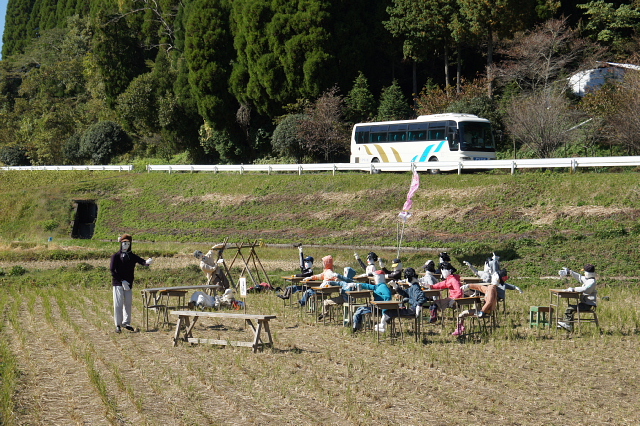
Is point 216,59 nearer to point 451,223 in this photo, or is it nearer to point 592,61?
point 592,61

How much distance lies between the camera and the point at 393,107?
134 ft

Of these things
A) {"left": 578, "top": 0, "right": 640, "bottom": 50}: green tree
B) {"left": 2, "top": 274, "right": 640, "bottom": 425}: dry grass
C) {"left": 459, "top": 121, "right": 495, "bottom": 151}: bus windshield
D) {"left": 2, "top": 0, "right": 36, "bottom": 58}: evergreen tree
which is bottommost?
{"left": 2, "top": 274, "right": 640, "bottom": 425}: dry grass

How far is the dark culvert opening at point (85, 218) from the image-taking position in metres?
36.7

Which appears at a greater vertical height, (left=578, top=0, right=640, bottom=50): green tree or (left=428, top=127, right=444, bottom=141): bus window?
(left=578, top=0, right=640, bottom=50): green tree

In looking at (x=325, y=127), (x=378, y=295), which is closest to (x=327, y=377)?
(x=378, y=295)

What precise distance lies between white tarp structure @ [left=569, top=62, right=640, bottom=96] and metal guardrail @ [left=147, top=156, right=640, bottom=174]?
9.82 m

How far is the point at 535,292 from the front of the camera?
55.3 feet

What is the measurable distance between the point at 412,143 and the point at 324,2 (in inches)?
481

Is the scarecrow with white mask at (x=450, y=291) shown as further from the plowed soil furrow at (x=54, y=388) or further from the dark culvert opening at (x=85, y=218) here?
the dark culvert opening at (x=85, y=218)

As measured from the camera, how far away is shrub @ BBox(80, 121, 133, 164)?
53969mm

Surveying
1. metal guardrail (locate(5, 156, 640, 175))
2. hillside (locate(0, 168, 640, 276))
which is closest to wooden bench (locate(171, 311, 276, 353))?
hillside (locate(0, 168, 640, 276))

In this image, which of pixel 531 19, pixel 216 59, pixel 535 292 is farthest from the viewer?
pixel 216 59

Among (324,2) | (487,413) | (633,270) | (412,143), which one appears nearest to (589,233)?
(633,270)

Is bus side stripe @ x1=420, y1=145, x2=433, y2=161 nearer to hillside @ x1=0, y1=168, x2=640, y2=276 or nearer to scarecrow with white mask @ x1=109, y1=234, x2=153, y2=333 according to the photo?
hillside @ x1=0, y1=168, x2=640, y2=276
